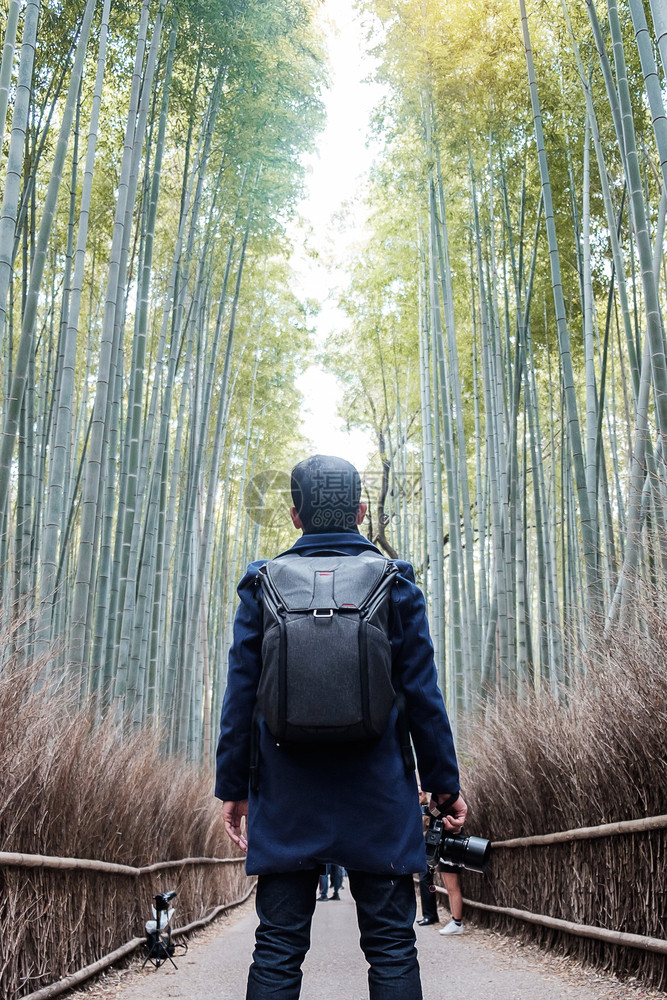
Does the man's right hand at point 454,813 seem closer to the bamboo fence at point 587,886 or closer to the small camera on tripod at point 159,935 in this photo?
the bamboo fence at point 587,886

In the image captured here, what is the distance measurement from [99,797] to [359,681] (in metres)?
1.59

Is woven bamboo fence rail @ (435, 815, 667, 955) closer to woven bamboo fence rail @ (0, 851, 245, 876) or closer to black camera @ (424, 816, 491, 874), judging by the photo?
black camera @ (424, 816, 491, 874)

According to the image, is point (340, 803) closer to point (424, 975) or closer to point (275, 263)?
point (424, 975)

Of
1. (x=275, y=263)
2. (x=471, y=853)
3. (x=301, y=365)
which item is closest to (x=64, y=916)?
(x=471, y=853)

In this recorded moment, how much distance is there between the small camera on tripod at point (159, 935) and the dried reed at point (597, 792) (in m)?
1.28

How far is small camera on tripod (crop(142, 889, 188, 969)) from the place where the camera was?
2.74 meters

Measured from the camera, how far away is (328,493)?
4.71ft

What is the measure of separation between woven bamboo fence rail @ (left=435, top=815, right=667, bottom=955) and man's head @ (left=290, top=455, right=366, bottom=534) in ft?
3.87

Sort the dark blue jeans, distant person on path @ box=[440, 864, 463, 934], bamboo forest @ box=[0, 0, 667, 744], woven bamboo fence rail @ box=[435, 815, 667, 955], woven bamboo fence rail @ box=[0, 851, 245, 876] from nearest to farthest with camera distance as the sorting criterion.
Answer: the dark blue jeans
woven bamboo fence rail @ box=[0, 851, 245, 876]
woven bamboo fence rail @ box=[435, 815, 667, 955]
bamboo forest @ box=[0, 0, 667, 744]
distant person on path @ box=[440, 864, 463, 934]

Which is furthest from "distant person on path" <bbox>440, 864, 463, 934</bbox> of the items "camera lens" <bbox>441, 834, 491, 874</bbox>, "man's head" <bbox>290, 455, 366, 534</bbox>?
"man's head" <bbox>290, 455, 366, 534</bbox>

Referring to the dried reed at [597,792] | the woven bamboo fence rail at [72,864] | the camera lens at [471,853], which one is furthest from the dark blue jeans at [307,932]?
the camera lens at [471,853]

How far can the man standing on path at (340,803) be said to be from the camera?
1.17 meters

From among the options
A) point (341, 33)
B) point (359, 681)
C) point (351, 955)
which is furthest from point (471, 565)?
point (359, 681)

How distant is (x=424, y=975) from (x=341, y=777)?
1853mm
